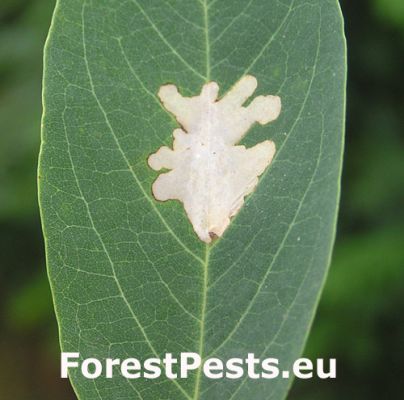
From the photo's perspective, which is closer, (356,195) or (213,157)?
(213,157)

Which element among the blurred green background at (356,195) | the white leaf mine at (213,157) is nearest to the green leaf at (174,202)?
the white leaf mine at (213,157)

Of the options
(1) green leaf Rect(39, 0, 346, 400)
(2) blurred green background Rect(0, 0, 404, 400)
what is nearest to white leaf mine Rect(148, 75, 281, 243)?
(1) green leaf Rect(39, 0, 346, 400)

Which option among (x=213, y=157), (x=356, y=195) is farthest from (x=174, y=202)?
(x=356, y=195)

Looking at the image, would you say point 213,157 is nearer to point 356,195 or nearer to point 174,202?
point 174,202

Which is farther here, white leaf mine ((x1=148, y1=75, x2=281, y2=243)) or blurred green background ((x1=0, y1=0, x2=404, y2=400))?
blurred green background ((x1=0, y1=0, x2=404, y2=400))

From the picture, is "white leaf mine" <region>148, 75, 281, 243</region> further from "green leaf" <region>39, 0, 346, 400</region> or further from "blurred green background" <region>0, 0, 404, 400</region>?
"blurred green background" <region>0, 0, 404, 400</region>

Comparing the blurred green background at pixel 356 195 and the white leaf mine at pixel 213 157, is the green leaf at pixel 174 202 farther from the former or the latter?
the blurred green background at pixel 356 195
